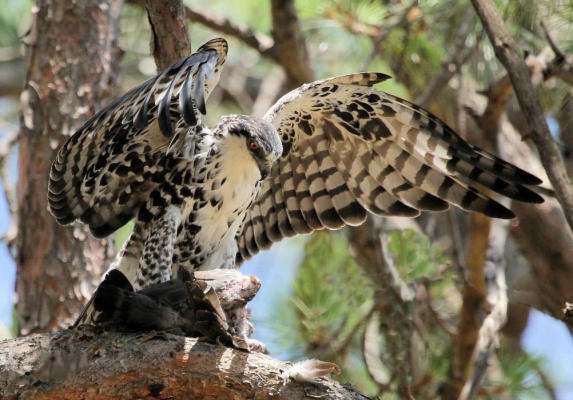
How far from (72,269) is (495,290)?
2.63m

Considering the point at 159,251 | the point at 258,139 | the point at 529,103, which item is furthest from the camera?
the point at 159,251

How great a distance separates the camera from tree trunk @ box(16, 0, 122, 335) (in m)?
5.14

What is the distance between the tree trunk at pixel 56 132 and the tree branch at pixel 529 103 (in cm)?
268

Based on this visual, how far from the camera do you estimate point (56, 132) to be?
5.31 m

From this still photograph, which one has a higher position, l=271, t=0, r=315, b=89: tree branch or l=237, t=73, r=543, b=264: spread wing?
l=271, t=0, r=315, b=89: tree branch

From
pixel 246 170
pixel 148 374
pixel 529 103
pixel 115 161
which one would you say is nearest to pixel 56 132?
pixel 115 161

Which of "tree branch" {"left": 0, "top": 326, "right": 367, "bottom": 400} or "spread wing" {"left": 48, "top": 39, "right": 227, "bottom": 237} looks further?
"spread wing" {"left": 48, "top": 39, "right": 227, "bottom": 237}

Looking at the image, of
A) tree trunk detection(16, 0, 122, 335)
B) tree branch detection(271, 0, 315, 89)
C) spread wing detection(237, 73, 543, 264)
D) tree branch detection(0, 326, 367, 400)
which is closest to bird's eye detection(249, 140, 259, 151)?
spread wing detection(237, 73, 543, 264)

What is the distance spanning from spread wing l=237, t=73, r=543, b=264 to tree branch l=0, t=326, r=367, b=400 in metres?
1.82

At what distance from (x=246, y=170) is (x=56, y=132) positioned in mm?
1562

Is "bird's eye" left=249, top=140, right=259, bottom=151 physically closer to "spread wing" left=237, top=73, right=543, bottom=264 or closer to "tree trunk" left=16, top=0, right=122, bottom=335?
"spread wing" left=237, top=73, right=543, bottom=264

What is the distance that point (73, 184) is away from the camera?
15.1 feet

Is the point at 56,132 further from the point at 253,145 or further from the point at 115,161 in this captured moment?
the point at 253,145

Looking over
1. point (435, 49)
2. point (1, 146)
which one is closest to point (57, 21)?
point (1, 146)
